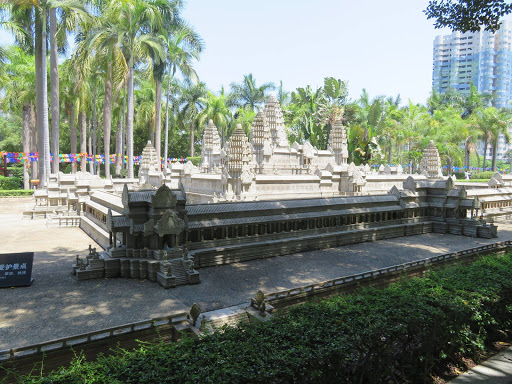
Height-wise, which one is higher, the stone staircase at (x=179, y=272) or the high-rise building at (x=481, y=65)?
the high-rise building at (x=481, y=65)

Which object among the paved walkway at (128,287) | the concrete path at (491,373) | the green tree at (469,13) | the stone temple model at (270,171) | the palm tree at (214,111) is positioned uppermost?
the palm tree at (214,111)

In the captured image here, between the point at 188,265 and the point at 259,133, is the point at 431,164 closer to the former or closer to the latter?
the point at 259,133

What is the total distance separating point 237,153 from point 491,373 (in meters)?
21.4

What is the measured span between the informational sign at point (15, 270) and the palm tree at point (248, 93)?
60.5 m

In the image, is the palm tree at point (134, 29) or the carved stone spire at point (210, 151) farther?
the carved stone spire at point (210, 151)

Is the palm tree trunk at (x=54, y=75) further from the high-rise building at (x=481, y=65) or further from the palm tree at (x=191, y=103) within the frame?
the high-rise building at (x=481, y=65)

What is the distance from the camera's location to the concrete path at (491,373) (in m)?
6.90

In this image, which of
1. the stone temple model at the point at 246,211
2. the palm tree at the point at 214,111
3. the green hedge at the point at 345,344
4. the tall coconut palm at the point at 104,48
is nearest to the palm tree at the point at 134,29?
the tall coconut palm at the point at 104,48

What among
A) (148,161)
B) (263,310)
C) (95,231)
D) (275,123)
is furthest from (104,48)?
(263,310)

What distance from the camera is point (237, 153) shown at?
26.8 meters

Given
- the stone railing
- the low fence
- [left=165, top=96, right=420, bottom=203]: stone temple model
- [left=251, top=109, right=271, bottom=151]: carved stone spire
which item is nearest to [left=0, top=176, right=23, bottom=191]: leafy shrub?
[left=165, top=96, right=420, bottom=203]: stone temple model

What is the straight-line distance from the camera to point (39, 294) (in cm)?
1035

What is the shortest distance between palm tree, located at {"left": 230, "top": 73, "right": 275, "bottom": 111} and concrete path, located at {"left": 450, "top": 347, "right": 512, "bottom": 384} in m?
64.2

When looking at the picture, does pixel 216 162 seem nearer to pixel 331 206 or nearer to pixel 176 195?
pixel 331 206
